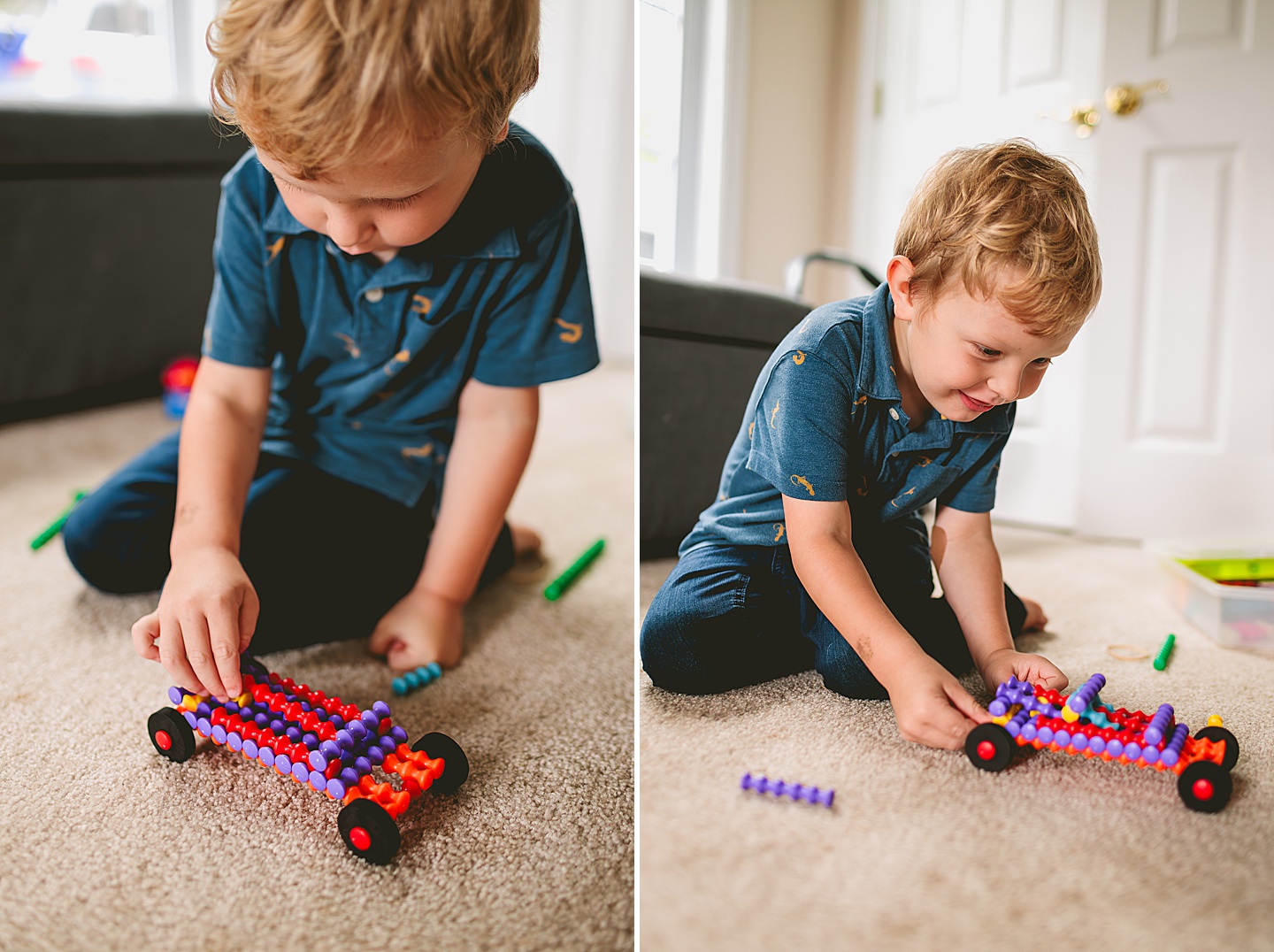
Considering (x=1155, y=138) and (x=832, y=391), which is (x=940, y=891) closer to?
(x=832, y=391)

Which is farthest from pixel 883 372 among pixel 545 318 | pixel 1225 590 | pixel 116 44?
pixel 116 44

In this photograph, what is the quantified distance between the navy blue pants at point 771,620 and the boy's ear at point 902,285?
164mm

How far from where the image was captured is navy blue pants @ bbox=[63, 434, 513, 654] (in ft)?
2.60

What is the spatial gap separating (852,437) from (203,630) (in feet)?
1.48

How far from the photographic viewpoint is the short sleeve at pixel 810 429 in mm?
650

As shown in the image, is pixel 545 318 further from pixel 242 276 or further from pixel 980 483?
pixel 980 483

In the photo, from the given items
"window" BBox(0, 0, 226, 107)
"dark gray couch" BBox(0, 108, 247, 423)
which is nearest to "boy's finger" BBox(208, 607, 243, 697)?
"dark gray couch" BBox(0, 108, 247, 423)

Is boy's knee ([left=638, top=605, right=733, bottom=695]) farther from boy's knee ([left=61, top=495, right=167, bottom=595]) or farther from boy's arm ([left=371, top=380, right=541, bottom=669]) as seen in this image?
boy's knee ([left=61, top=495, right=167, bottom=595])

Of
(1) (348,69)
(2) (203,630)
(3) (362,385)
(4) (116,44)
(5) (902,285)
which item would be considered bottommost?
(2) (203,630)

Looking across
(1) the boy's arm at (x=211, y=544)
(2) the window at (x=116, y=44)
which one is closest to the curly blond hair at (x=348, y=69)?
(1) the boy's arm at (x=211, y=544)

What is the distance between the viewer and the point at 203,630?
619mm

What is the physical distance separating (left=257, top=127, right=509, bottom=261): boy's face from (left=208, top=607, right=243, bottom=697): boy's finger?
253mm

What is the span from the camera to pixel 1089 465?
91 centimetres

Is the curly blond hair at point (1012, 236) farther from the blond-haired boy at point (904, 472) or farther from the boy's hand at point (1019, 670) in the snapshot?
the boy's hand at point (1019, 670)
